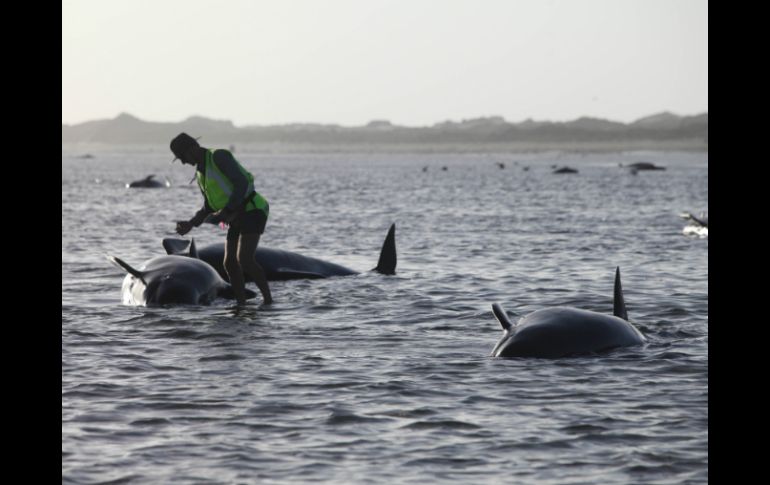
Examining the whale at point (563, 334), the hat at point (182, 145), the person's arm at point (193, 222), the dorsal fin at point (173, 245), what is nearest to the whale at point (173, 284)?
the person's arm at point (193, 222)

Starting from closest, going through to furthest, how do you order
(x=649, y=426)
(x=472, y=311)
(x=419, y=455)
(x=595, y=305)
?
(x=419, y=455), (x=649, y=426), (x=472, y=311), (x=595, y=305)

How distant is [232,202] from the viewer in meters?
15.7

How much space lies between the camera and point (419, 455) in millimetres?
8664

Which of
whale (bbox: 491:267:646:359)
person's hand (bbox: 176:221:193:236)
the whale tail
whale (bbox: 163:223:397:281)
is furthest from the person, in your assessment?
whale (bbox: 491:267:646:359)

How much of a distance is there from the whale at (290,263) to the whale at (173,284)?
70.4 inches

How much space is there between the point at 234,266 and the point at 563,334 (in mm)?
5327

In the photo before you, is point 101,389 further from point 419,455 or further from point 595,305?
point 595,305

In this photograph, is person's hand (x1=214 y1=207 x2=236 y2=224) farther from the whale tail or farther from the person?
the whale tail

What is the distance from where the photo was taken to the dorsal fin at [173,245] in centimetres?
1833

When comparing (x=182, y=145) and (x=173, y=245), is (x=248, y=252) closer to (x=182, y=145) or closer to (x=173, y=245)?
(x=182, y=145)

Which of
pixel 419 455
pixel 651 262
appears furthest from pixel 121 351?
pixel 651 262

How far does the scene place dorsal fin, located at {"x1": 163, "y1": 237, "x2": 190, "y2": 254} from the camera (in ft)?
60.1

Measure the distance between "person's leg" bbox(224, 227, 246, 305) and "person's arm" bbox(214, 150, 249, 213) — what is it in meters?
0.48
